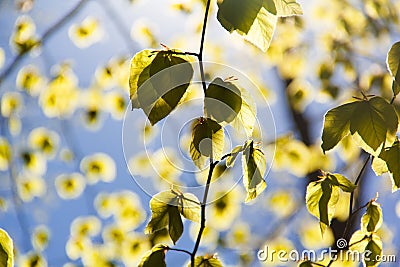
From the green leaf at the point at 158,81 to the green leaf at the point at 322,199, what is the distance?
19 centimetres

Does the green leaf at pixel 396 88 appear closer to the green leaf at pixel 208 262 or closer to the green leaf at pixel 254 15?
the green leaf at pixel 254 15

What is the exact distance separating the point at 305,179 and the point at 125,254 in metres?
1.75

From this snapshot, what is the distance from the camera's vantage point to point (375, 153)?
42 cm

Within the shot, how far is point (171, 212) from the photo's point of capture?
1.52 ft

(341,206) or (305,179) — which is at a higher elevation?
(305,179)

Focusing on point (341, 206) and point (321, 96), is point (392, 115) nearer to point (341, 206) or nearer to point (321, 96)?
point (341, 206)

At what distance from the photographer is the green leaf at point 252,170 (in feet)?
1.37

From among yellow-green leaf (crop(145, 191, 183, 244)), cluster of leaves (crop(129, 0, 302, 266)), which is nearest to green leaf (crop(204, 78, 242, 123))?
cluster of leaves (crop(129, 0, 302, 266))

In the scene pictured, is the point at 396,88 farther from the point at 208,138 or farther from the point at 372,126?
the point at 208,138

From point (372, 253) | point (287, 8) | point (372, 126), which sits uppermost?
point (287, 8)

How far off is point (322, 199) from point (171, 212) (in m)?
0.15

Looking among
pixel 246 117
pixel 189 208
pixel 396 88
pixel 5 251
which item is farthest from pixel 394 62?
pixel 5 251

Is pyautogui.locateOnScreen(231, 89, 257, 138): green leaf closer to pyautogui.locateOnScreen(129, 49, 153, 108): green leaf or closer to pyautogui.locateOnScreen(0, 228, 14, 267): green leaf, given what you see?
pyautogui.locateOnScreen(129, 49, 153, 108): green leaf

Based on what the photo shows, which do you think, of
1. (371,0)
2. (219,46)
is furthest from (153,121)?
(219,46)
